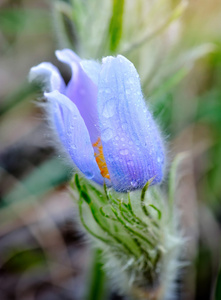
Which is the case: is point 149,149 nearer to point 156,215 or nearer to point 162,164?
point 162,164

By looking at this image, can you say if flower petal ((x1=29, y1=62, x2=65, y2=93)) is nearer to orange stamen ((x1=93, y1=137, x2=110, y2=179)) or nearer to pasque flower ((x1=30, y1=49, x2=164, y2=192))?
pasque flower ((x1=30, y1=49, x2=164, y2=192))

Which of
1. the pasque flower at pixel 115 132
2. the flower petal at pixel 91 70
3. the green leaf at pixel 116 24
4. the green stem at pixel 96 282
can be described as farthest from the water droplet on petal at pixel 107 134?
the green stem at pixel 96 282

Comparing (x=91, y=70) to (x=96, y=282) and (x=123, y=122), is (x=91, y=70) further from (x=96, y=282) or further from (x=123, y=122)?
(x=96, y=282)

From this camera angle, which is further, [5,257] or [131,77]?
[5,257]

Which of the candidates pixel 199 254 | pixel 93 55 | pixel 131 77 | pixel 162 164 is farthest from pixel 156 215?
pixel 199 254

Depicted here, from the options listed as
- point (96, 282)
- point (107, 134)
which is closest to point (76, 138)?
point (107, 134)
